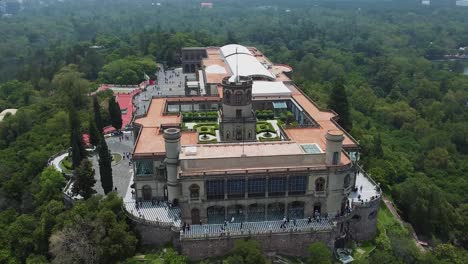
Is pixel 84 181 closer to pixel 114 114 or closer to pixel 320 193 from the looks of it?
pixel 114 114

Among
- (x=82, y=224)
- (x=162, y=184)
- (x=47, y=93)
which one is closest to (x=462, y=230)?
(x=162, y=184)

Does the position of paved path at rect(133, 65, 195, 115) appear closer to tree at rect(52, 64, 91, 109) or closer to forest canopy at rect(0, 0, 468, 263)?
forest canopy at rect(0, 0, 468, 263)

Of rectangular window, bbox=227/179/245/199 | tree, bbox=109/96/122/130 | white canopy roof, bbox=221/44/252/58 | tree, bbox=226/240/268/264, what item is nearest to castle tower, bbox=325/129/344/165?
rectangular window, bbox=227/179/245/199

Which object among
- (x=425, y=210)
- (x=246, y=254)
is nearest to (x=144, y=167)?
(x=246, y=254)

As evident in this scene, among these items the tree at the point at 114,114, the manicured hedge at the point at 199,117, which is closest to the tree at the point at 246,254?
the manicured hedge at the point at 199,117

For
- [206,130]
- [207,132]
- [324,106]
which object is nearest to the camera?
[207,132]

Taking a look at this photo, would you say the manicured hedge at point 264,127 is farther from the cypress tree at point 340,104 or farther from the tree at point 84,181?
the tree at point 84,181

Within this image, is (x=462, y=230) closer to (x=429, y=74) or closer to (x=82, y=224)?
(x=82, y=224)
